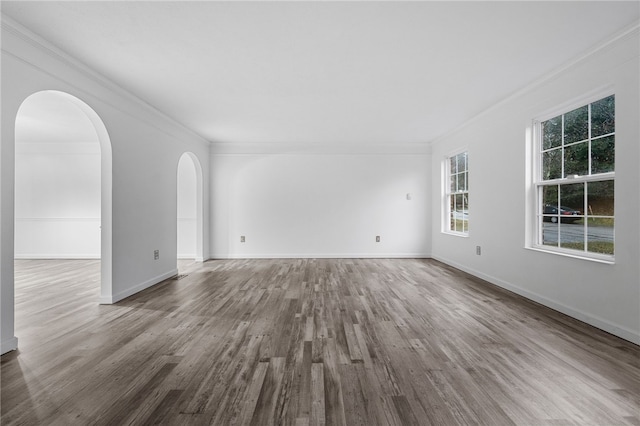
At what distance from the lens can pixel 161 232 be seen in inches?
192

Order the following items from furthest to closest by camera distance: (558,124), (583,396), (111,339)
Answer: (558,124)
(111,339)
(583,396)

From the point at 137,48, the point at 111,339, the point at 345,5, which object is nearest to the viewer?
the point at 345,5

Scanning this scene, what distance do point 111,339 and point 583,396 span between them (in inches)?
132

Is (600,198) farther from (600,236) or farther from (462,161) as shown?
(462,161)

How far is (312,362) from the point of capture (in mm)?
2229

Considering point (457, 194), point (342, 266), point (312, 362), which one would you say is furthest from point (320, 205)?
point (312, 362)

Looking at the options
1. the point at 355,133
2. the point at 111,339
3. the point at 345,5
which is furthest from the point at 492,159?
the point at 111,339

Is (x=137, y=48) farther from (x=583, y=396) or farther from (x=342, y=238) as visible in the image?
(x=342, y=238)

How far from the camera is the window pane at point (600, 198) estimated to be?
9.64 feet

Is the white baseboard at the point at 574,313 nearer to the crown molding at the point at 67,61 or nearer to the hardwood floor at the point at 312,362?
the hardwood floor at the point at 312,362

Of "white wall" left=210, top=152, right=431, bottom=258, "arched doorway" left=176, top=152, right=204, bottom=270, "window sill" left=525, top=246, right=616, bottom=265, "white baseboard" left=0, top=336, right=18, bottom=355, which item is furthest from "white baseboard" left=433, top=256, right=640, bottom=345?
"arched doorway" left=176, top=152, right=204, bottom=270

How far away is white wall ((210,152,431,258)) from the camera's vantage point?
23.4 feet

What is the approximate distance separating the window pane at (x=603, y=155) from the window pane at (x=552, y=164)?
45 cm

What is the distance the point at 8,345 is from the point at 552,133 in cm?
553
